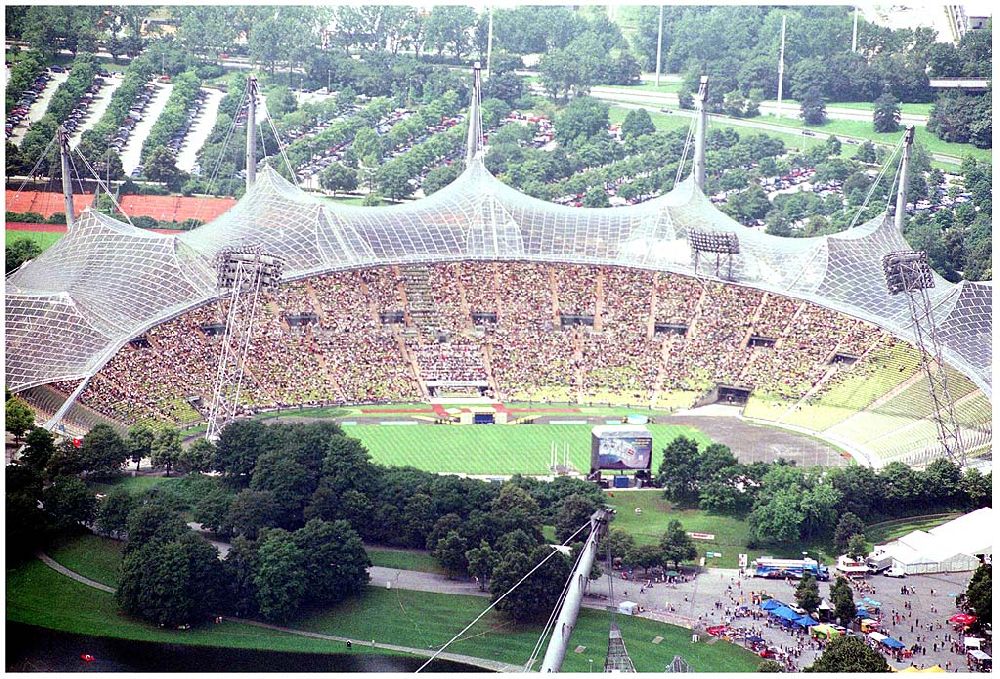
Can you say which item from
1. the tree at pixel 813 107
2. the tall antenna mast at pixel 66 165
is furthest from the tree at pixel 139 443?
the tree at pixel 813 107

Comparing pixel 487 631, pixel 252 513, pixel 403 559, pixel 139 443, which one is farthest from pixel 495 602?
pixel 139 443

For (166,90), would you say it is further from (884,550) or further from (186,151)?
(884,550)

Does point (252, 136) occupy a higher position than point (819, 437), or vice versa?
point (252, 136)

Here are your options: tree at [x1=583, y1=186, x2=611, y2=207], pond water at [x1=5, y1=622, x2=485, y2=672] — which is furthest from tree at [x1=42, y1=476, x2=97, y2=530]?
tree at [x1=583, y1=186, x2=611, y2=207]

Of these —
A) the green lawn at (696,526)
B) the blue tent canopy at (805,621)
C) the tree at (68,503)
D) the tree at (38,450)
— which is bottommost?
the blue tent canopy at (805,621)

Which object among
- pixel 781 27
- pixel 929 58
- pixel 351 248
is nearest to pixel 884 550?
pixel 351 248

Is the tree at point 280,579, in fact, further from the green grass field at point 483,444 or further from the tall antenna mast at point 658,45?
the tall antenna mast at point 658,45

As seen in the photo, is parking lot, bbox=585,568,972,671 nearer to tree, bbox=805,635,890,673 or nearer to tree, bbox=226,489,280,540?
tree, bbox=805,635,890,673

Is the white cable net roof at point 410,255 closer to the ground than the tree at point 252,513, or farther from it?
farther from it
